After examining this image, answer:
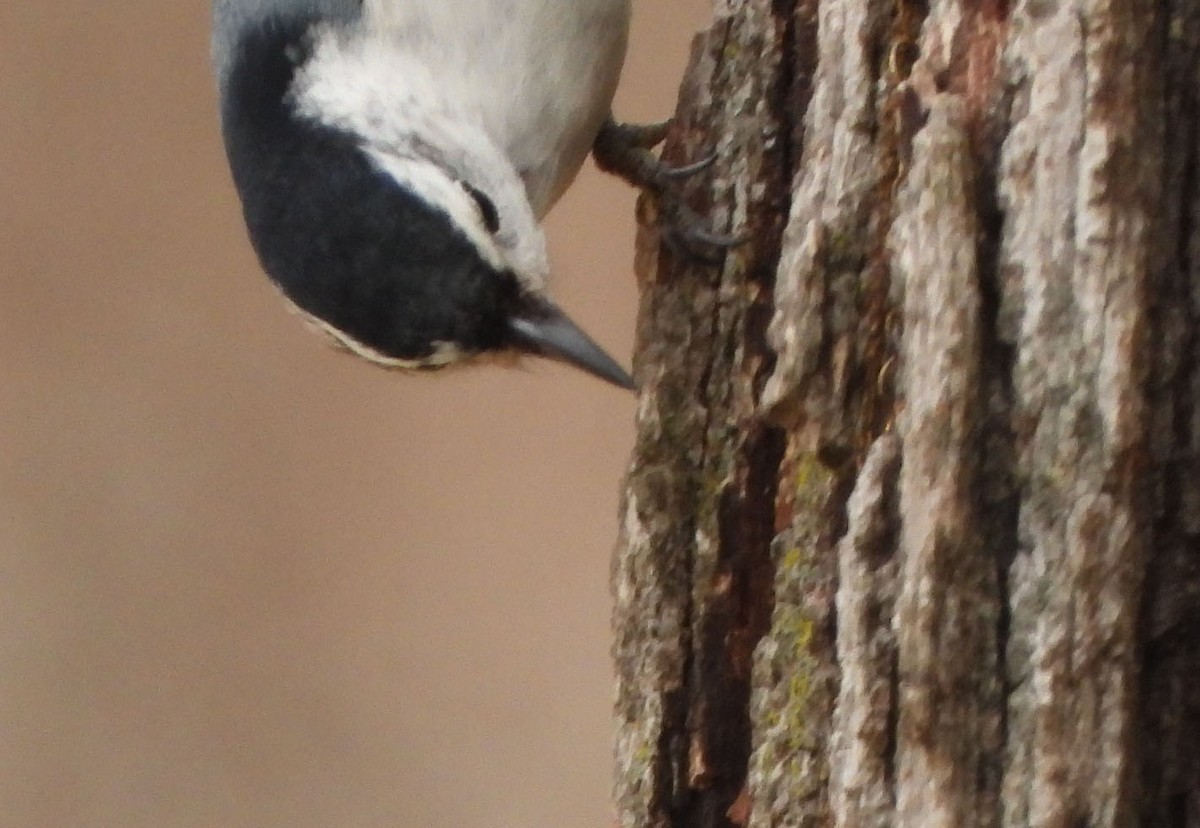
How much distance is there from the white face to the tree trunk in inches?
9.2

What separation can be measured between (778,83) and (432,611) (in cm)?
106

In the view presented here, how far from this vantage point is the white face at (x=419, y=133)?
2.53ft

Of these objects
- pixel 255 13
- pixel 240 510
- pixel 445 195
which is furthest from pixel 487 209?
pixel 240 510

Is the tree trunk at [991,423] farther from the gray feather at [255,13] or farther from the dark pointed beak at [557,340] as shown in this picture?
the gray feather at [255,13]

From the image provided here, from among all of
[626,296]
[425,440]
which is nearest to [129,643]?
[425,440]

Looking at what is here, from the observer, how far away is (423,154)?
82 centimetres

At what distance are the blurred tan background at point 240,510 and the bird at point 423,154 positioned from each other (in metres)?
0.62

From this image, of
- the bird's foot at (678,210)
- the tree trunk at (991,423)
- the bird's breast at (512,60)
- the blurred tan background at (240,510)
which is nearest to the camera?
the tree trunk at (991,423)

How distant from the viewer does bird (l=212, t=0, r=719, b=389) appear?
2.43ft

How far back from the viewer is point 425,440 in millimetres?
1598

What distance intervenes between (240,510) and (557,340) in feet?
3.09

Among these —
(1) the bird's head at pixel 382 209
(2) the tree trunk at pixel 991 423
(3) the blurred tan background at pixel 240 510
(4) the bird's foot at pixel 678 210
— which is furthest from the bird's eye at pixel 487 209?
(3) the blurred tan background at pixel 240 510

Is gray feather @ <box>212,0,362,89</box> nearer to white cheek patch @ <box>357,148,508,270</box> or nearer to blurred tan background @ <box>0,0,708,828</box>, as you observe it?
white cheek patch @ <box>357,148,508,270</box>

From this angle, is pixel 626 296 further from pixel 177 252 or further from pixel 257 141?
pixel 257 141
